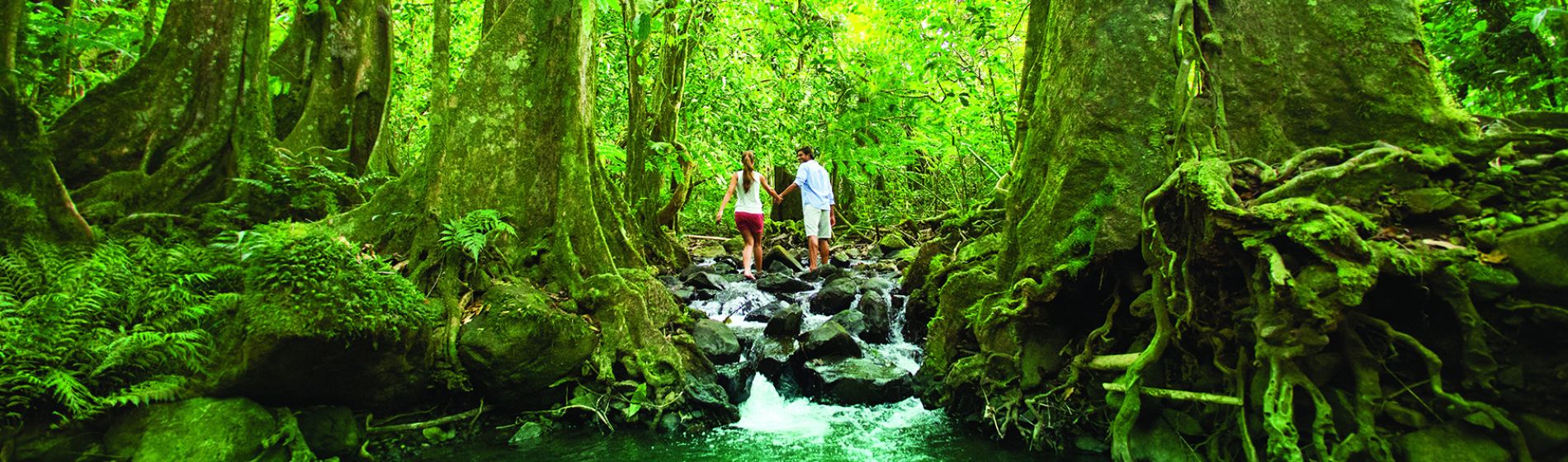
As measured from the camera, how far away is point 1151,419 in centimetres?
462

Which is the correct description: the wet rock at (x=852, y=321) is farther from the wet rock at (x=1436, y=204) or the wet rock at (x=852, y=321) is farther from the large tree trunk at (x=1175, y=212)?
the wet rock at (x=1436, y=204)

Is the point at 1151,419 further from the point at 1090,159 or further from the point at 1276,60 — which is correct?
the point at 1276,60

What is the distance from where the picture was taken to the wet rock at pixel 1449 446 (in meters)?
3.41

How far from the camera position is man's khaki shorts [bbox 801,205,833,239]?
11.4 meters

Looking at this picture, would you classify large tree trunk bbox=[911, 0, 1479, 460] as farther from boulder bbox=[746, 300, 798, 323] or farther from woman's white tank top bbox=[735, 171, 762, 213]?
Result: woman's white tank top bbox=[735, 171, 762, 213]

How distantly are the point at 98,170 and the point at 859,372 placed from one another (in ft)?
22.0

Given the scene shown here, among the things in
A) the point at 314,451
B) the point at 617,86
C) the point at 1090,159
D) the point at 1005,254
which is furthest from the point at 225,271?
the point at 617,86

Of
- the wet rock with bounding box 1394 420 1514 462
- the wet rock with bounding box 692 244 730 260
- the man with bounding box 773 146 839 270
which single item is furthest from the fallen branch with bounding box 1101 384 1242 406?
the wet rock with bounding box 692 244 730 260

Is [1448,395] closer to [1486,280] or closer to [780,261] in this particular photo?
[1486,280]

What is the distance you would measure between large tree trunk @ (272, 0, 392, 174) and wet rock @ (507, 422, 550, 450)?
15.0ft

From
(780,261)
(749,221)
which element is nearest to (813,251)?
(780,261)

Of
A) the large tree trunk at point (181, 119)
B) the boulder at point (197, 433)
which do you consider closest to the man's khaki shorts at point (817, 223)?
the large tree trunk at point (181, 119)

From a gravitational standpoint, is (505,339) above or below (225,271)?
below

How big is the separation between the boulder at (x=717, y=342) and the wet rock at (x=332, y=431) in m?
2.97
